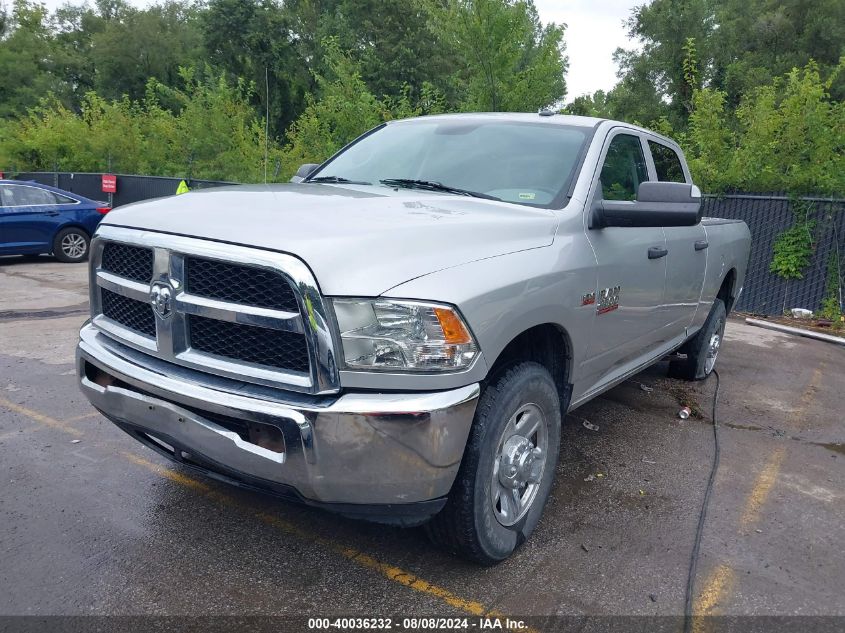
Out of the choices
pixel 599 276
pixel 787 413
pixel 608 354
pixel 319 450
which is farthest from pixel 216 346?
pixel 787 413

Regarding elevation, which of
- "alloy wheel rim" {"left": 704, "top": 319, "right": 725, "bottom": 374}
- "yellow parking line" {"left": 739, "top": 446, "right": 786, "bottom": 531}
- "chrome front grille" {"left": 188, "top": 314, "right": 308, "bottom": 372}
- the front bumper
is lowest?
"yellow parking line" {"left": 739, "top": 446, "right": 786, "bottom": 531}

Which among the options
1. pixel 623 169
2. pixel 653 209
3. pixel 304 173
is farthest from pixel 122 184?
pixel 653 209

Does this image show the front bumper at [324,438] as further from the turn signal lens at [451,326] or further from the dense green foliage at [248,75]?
the dense green foliage at [248,75]

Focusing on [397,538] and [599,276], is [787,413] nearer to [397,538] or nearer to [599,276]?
[599,276]

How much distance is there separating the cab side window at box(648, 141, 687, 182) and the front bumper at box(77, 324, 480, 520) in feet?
9.74

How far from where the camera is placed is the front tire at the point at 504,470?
262 centimetres

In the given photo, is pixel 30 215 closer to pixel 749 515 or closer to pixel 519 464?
pixel 519 464

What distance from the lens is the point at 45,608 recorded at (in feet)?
8.33

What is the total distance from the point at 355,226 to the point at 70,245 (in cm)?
1149

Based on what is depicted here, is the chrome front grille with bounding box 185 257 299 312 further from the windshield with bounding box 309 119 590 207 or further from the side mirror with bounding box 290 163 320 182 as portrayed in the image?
the side mirror with bounding box 290 163 320 182

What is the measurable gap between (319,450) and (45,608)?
48.6 inches

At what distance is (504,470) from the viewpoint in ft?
9.37

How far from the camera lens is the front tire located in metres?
2.62

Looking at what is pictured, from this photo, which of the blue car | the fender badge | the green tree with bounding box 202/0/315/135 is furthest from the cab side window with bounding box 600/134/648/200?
the green tree with bounding box 202/0/315/135
